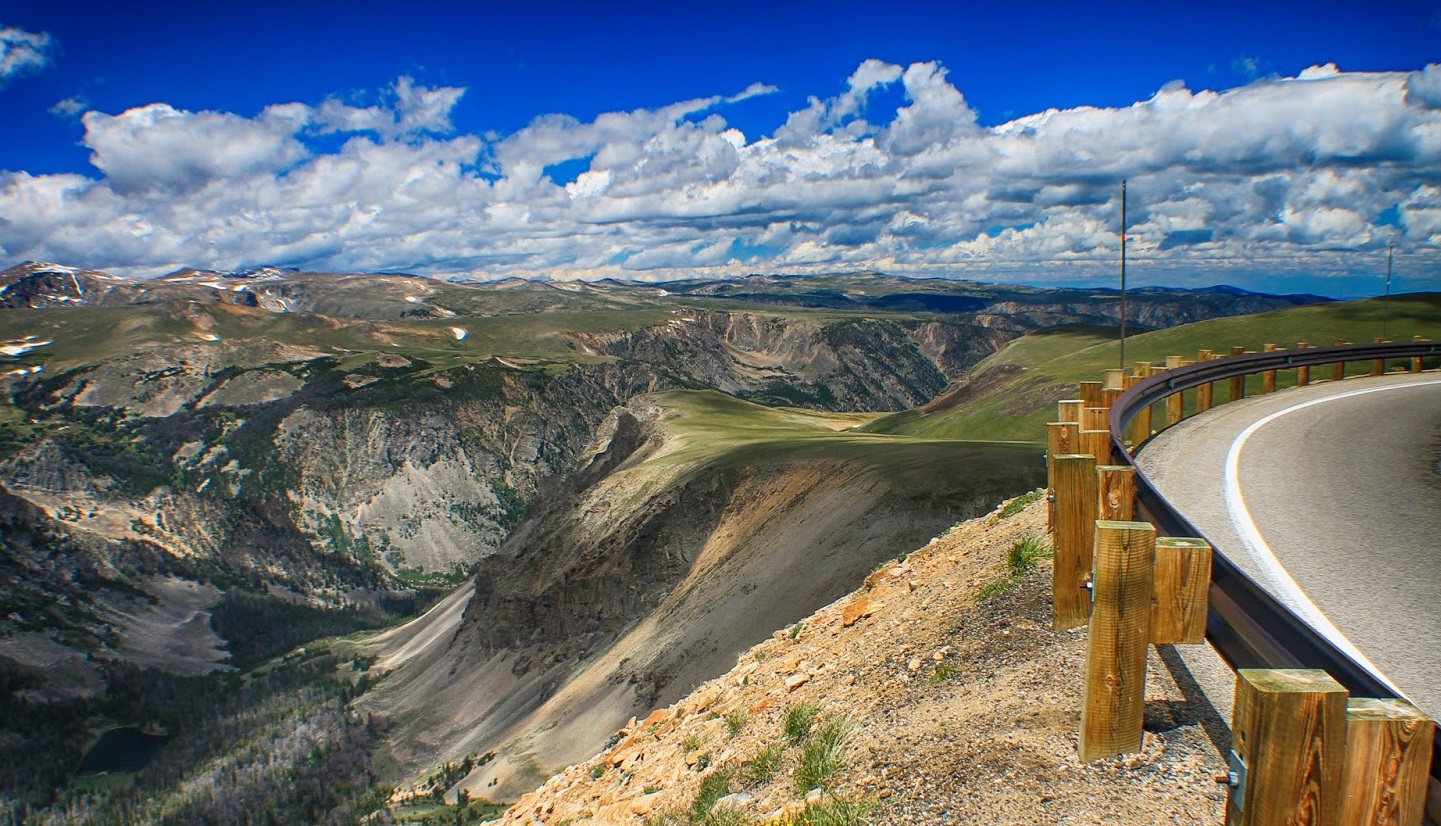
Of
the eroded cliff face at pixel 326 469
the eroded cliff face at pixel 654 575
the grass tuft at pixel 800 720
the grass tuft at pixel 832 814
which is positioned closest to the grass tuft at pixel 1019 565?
the grass tuft at pixel 800 720

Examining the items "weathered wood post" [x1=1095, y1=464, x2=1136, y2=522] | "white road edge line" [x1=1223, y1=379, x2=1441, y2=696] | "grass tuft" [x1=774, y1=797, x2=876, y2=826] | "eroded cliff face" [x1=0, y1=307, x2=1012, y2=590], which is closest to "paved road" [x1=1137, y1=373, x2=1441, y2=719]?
"white road edge line" [x1=1223, y1=379, x2=1441, y2=696]

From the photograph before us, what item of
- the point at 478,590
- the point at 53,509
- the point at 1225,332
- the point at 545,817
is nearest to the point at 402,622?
the point at 478,590

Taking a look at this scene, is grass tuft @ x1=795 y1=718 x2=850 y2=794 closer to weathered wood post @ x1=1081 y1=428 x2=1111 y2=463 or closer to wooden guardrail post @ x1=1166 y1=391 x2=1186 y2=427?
weathered wood post @ x1=1081 y1=428 x2=1111 y2=463

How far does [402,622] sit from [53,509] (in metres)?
77.6

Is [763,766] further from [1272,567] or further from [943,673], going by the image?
[1272,567]

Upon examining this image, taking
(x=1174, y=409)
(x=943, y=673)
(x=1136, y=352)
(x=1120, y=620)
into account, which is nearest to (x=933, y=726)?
(x=943, y=673)

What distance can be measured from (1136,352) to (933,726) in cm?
8436

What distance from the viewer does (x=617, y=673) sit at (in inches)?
2053

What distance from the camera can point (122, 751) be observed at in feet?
395

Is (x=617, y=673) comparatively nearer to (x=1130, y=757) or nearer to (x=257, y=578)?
(x=1130, y=757)

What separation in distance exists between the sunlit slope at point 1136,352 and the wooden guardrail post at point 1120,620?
63.1 meters

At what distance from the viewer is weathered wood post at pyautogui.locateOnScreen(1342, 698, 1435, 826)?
2.97 meters

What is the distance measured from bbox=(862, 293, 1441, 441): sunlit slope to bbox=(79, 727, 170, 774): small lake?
4491 inches

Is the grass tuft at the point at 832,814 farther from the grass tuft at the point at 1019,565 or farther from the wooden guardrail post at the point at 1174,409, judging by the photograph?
the wooden guardrail post at the point at 1174,409
